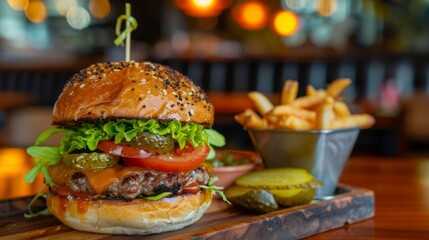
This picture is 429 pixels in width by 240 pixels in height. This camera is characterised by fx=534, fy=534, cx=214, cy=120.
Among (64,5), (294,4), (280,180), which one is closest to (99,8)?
(64,5)

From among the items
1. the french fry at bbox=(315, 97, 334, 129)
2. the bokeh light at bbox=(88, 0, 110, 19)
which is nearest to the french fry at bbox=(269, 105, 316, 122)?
the french fry at bbox=(315, 97, 334, 129)

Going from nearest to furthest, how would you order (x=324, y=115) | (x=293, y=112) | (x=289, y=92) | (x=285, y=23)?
(x=324, y=115) → (x=293, y=112) → (x=289, y=92) → (x=285, y=23)

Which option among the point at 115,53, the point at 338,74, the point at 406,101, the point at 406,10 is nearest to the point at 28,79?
the point at 115,53

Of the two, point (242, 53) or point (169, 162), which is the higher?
point (169, 162)

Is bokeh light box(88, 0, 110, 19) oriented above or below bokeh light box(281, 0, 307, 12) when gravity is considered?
below

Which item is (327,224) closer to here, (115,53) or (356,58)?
(356,58)

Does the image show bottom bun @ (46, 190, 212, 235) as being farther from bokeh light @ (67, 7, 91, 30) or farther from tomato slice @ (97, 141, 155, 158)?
bokeh light @ (67, 7, 91, 30)

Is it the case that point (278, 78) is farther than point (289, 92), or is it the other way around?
point (278, 78)

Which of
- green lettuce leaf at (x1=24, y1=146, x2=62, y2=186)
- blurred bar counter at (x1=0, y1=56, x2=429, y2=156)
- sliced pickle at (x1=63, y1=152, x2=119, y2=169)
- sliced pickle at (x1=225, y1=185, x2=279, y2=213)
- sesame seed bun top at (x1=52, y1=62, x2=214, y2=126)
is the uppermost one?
sesame seed bun top at (x1=52, y1=62, x2=214, y2=126)

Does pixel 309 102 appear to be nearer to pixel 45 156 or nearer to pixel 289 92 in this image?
pixel 289 92
